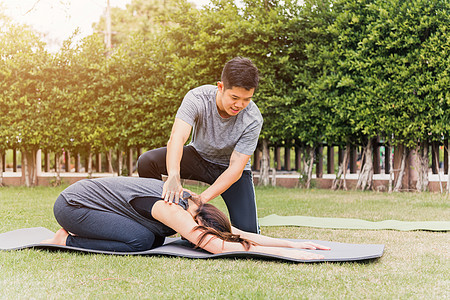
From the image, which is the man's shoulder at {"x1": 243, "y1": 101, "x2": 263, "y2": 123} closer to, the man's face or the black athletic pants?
the man's face

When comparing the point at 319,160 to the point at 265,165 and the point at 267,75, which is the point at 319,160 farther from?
the point at 267,75

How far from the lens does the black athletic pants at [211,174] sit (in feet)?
12.8

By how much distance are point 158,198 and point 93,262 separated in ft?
1.73

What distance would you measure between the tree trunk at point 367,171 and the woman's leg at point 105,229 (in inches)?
239

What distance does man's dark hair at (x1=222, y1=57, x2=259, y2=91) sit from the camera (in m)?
3.08

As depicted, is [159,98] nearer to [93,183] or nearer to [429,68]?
[429,68]

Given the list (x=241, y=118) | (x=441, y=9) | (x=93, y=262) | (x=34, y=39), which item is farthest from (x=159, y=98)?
(x=93, y=262)

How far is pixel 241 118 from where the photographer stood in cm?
362

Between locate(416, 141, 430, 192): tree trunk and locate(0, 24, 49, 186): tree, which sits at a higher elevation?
locate(0, 24, 49, 186): tree

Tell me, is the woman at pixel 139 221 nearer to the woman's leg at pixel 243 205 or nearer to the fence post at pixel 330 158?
the woman's leg at pixel 243 205

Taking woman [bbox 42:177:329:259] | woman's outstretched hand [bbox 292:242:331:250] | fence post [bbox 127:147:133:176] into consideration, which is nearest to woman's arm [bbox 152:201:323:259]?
woman [bbox 42:177:329:259]

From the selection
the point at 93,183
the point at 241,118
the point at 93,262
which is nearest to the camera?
the point at 93,262

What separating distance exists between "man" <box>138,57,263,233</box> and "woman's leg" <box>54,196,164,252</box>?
1.07 ft

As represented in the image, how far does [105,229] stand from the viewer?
3123 mm
